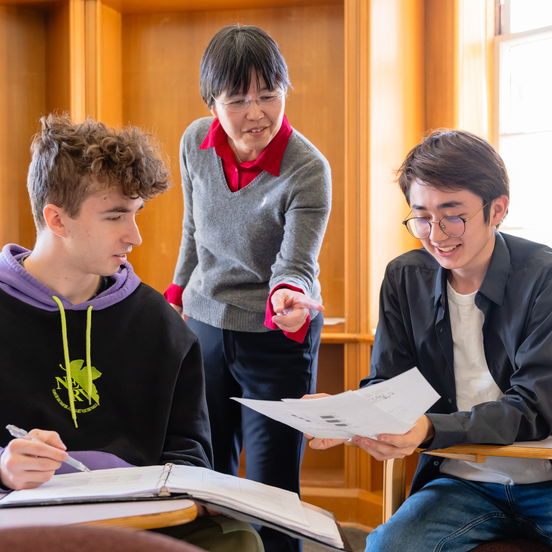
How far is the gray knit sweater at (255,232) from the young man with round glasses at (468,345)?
0.25 m

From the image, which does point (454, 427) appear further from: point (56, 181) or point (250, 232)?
point (56, 181)

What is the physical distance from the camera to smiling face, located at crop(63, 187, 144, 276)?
63.9 inches

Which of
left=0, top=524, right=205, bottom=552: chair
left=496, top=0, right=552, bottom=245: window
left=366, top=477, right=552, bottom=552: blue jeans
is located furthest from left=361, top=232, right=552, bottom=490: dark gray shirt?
left=496, top=0, right=552, bottom=245: window

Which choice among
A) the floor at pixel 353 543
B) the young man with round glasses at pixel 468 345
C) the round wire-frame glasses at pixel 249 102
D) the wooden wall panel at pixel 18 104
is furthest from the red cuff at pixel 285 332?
the wooden wall panel at pixel 18 104

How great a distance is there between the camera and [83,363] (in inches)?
64.4

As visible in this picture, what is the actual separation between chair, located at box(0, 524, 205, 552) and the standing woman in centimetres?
135

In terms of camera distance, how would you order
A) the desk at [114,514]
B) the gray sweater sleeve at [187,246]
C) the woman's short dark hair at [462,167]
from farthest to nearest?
1. the gray sweater sleeve at [187,246]
2. the woman's short dark hair at [462,167]
3. the desk at [114,514]

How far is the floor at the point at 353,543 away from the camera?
2.94 metres

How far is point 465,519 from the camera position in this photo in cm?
163

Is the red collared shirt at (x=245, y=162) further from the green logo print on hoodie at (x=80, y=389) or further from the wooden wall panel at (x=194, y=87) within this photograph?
the wooden wall panel at (x=194, y=87)

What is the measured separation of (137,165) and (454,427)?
0.81 meters

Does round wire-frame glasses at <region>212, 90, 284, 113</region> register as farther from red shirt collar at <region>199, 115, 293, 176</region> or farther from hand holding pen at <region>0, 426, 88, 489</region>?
hand holding pen at <region>0, 426, 88, 489</region>

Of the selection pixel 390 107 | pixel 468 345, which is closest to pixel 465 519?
pixel 468 345

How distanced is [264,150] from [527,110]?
162 centimetres
